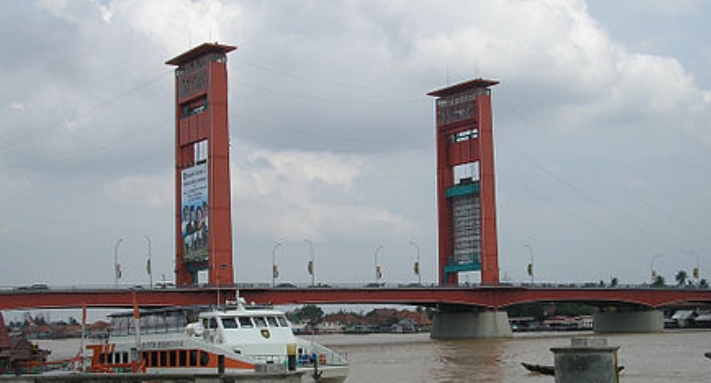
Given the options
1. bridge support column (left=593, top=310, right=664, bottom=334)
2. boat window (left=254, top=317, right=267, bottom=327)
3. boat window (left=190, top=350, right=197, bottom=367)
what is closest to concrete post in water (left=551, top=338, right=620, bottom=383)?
boat window (left=190, top=350, right=197, bottom=367)

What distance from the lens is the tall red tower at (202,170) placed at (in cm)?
10012

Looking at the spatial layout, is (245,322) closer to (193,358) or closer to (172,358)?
(193,358)

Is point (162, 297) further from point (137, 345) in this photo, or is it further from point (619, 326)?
point (619, 326)

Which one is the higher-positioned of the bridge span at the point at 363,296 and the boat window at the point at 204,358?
the bridge span at the point at 363,296

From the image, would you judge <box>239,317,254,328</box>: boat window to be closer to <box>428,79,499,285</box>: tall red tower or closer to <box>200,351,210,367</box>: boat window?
<box>200,351,210,367</box>: boat window

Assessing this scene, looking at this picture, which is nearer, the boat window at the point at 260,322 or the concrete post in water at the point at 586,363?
the concrete post in water at the point at 586,363

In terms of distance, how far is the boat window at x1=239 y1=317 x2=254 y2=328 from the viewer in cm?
4503

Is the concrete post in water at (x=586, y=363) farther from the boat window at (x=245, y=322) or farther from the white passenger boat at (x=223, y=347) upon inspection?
the boat window at (x=245, y=322)

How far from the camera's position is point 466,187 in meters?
130

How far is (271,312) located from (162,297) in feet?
172

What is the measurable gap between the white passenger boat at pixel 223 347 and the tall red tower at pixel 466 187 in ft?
261

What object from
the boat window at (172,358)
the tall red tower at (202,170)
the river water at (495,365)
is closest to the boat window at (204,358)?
the boat window at (172,358)

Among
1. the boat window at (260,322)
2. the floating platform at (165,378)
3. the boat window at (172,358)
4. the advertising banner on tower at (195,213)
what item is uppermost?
the advertising banner on tower at (195,213)

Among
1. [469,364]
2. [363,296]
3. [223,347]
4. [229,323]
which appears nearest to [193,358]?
[223,347]
